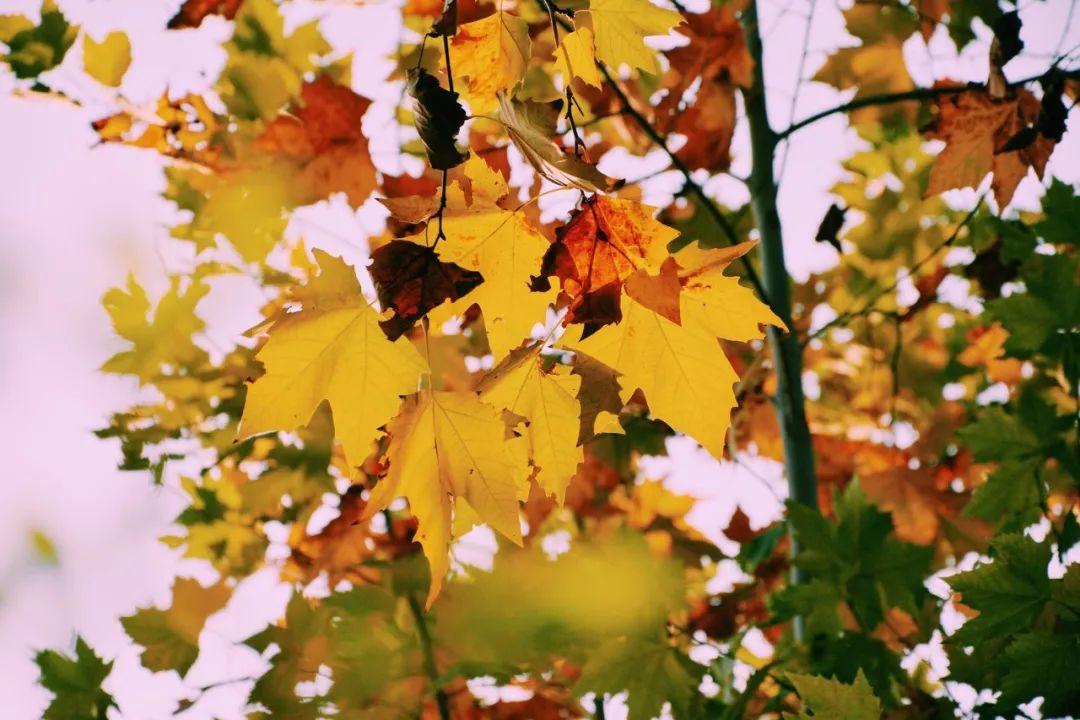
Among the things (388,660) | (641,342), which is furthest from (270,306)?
(641,342)

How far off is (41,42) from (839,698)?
2.05 m

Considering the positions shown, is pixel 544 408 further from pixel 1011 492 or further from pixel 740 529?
pixel 740 529

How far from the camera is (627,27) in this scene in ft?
3.58

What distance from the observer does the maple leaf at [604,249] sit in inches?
33.2

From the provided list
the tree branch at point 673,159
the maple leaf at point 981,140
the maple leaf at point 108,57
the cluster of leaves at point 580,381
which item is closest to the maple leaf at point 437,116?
the cluster of leaves at point 580,381

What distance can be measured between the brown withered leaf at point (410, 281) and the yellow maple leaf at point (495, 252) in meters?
0.07

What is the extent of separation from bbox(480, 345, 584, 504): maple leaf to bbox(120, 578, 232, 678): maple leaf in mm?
1169

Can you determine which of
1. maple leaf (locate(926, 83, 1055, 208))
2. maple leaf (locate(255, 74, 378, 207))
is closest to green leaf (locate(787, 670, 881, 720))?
maple leaf (locate(926, 83, 1055, 208))

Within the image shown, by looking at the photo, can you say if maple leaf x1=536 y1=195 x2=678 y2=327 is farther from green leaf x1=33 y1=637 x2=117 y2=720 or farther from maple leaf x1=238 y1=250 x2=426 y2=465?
green leaf x1=33 y1=637 x2=117 y2=720

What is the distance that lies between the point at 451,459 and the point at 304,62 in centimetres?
171

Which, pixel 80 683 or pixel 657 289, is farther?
pixel 80 683

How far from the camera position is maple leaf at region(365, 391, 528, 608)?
0.91 metres

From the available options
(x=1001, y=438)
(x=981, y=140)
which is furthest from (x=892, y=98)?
(x=1001, y=438)

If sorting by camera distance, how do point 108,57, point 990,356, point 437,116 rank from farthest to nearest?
point 990,356, point 108,57, point 437,116
